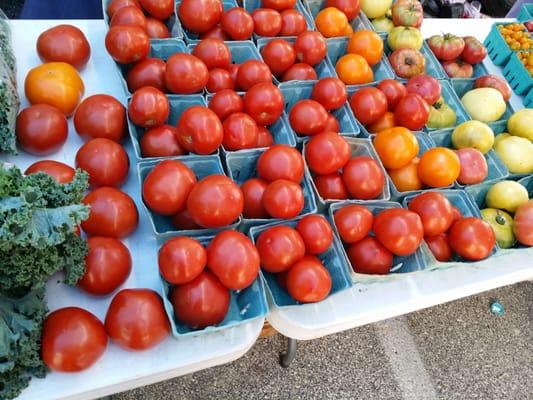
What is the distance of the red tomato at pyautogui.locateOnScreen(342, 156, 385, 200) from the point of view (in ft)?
4.25

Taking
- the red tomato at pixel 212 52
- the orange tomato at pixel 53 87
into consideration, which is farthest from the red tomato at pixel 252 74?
the orange tomato at pixel 53 87

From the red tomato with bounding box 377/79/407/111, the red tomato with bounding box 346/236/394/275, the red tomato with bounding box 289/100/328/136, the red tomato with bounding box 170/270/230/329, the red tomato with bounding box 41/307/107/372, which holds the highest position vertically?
the red tomato with bounding box 377/79/407/111

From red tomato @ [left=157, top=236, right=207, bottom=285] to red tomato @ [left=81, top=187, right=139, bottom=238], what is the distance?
162 mm

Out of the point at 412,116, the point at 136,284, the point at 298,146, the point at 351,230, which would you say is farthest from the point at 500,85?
the point at 136,284

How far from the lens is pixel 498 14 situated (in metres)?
3.51

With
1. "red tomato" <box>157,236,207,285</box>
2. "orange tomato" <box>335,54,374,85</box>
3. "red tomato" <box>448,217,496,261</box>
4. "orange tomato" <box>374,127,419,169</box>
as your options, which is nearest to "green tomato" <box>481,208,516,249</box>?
"red tomato" <box>448,217,496,261</box>

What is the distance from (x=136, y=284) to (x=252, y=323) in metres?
0.30

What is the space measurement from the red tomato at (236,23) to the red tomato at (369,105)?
1.48 ft

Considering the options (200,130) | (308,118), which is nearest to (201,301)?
(200,130)

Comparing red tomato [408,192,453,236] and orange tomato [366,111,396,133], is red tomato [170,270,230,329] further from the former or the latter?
orange tomato [366,111,396,133]

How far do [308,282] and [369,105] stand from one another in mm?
691

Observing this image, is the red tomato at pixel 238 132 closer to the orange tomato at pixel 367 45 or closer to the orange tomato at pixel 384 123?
the orange tomato at pixel 384 123

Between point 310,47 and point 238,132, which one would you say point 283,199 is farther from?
point 310,47

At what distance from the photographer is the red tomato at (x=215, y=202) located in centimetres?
107
